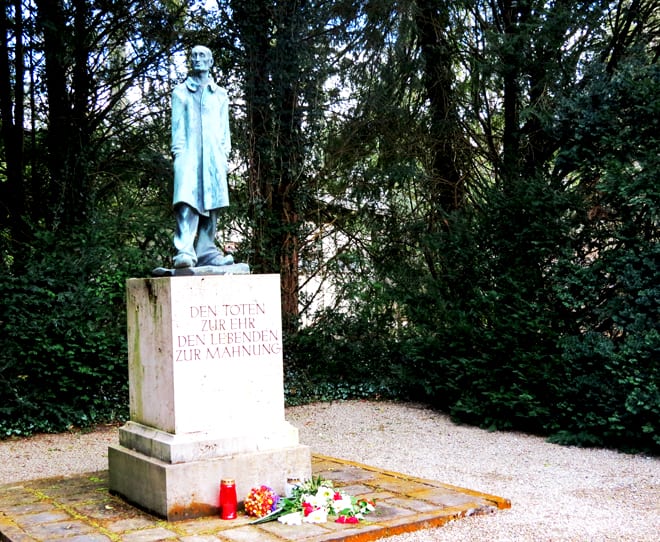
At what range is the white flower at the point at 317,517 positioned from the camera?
17.5 feet

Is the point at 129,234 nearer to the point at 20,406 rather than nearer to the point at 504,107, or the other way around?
the point at 20,406

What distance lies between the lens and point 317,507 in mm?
5418

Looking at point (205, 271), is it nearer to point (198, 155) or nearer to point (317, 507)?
point (198, 155)

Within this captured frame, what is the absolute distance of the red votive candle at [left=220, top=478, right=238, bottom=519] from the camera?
17.9 feet

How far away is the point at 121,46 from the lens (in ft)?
37.8

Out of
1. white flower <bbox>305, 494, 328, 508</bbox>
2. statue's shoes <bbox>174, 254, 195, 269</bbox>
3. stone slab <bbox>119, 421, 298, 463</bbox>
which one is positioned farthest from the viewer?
statue's shoes <bbox>174, 254, 195, 269</bbox>

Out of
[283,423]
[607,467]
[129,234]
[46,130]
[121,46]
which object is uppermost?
[121,46]

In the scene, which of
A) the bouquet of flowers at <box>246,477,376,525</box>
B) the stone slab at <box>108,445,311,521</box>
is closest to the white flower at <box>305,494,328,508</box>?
the bouquet of flowers at <box>246,477,376,525</box>

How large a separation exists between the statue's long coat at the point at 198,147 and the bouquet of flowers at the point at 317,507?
2.21 metres

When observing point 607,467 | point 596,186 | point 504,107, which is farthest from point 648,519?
point 504,107

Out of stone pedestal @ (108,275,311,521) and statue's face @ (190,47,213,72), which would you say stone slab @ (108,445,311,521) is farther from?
statue's face @ (190,47,213,72)

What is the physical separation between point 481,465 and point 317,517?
269 centimetres

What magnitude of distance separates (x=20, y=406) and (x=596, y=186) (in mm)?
7007

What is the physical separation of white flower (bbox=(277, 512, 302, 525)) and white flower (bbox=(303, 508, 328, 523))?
0.05 m
